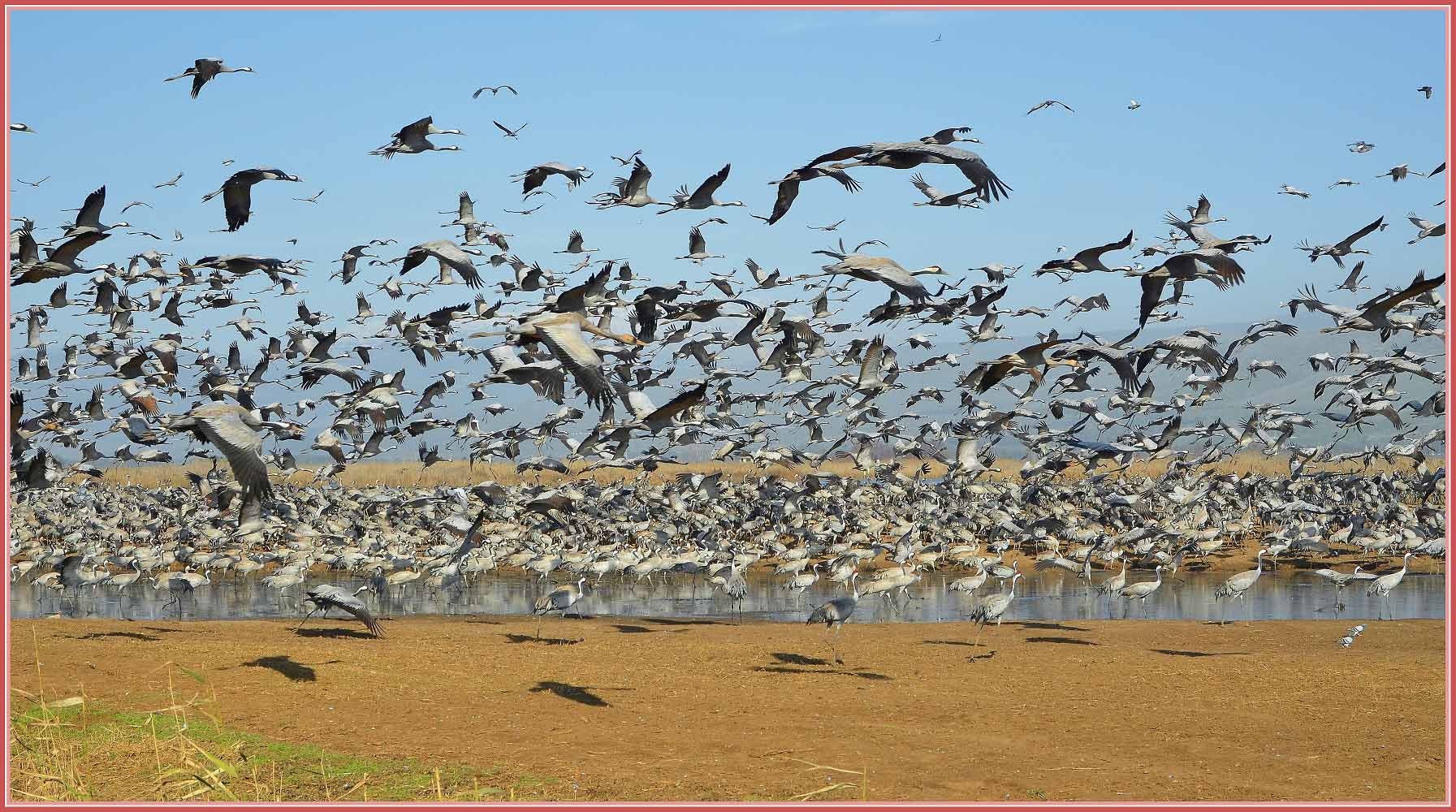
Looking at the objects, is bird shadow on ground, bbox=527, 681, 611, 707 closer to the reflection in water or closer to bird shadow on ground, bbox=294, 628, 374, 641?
bird shadow on ground, bbox=294, 628, 374, 641

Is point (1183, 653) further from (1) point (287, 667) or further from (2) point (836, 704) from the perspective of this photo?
(1) point (287, 667)

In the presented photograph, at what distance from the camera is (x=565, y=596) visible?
2202 cm

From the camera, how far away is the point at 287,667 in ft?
51.4

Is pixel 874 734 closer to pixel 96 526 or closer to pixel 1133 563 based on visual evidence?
pixel 1133 563

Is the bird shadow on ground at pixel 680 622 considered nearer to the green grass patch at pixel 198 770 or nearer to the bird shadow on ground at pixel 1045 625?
the bird shadow on ground at pixel 1045 625

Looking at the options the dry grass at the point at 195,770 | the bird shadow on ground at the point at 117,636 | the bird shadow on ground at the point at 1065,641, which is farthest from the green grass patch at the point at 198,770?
the bird shadow on ground at the point at 1065,641

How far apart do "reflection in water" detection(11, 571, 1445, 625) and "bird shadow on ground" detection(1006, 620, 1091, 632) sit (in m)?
0.11

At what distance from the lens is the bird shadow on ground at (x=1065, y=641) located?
20.4m

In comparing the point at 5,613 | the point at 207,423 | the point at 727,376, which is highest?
the point at 727,376

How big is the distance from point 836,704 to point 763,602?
1303cm

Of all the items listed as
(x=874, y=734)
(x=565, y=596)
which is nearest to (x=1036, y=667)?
(x=874, y=734)

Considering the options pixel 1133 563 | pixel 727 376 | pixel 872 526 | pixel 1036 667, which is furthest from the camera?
pixel 872 526

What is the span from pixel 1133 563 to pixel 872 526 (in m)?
6.35

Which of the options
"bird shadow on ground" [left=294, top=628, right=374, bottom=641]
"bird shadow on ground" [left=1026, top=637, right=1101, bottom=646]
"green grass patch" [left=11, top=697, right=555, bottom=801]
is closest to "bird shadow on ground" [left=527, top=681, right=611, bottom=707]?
"green grass patch" [left=11, top=697, right=555, bottom=801]
